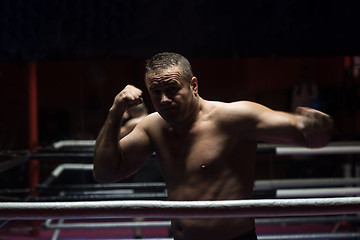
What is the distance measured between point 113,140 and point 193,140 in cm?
29

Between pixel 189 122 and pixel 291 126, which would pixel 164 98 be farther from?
pixel 291 126

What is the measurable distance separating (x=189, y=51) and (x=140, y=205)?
5.44ft

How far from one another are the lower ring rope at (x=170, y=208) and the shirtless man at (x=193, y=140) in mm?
378

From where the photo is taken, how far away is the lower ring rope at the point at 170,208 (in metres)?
1.16

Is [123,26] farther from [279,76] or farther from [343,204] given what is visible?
[343,204]

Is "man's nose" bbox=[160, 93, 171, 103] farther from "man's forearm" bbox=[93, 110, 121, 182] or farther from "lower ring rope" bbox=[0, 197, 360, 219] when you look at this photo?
"lower ring rope" bbox=[0, 197, 360, 219]

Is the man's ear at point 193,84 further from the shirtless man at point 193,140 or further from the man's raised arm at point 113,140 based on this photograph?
the man's raised arm at point 113,140

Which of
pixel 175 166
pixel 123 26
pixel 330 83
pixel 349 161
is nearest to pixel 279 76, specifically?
pixel 330 83

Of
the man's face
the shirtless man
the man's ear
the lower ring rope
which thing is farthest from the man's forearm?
the lower ring rope

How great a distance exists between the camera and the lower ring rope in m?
1.16

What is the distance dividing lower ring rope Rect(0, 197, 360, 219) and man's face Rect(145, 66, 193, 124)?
0.47 meters

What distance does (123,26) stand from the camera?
8.80 feet

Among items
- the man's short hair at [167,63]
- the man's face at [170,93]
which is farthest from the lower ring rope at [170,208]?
the man's short hair at [167,63]

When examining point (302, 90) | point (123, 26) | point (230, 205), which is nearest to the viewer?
point (230, 205)
